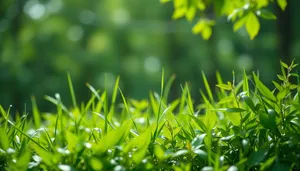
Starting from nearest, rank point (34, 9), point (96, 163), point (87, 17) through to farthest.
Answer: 1. point (96, 163)
2. point (34, 9)
3. point (87, 17)

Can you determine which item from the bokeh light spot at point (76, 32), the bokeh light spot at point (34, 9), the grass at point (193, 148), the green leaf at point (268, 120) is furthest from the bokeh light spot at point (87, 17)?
the green leaf at point (268, 120)

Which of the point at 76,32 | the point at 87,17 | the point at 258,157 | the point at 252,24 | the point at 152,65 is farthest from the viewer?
the point at 152,65

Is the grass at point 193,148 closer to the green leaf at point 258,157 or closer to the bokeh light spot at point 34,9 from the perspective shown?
the green leaf at point 258,157

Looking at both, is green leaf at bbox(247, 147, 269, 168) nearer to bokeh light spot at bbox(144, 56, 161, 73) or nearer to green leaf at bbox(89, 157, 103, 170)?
green leaf at bbox(89, 157, 103, 170)

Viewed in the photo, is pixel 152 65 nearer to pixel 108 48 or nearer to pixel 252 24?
pixel 108 48

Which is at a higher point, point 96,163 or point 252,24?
point 252,24

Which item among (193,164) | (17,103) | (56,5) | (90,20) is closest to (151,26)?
(90,20)

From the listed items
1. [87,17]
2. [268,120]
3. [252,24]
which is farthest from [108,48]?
[268,120]
